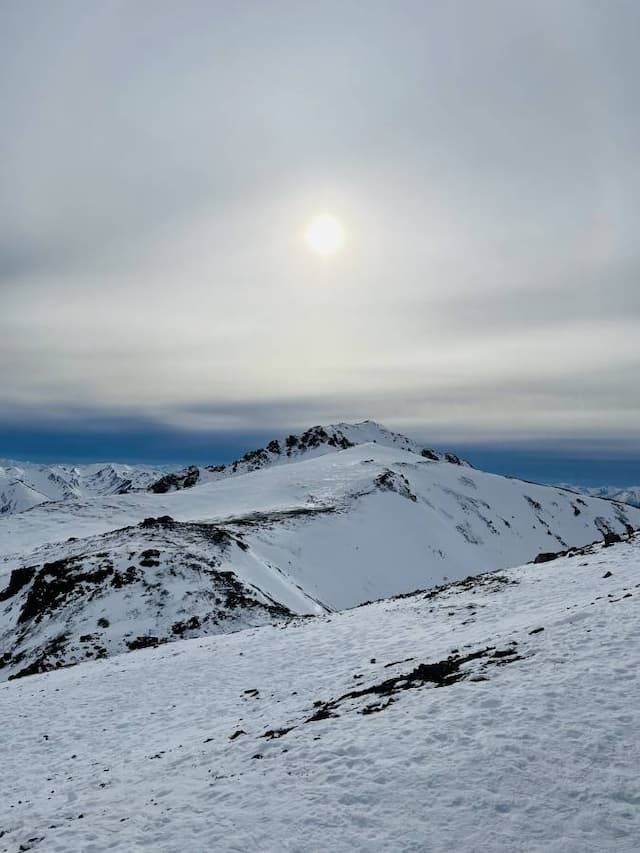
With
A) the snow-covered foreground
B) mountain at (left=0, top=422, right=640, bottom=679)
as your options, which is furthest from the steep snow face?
the snow-covered foreground

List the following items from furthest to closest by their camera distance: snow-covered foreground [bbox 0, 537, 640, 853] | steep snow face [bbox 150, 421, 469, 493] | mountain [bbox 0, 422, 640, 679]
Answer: steep snow face [bbox 150, 421, 469, 493], mountain [bbox 0, 422, 640, 679], snow-covered foreground [bbox 0, 537, 640, 853]

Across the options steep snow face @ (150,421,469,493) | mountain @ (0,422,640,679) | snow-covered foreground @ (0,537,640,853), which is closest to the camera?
snow-covered foreground @ (0,537,640,853)

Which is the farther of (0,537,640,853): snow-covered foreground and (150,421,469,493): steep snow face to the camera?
(150,421,469,493): steep snow face

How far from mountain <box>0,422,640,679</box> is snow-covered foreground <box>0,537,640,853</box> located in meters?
10.4

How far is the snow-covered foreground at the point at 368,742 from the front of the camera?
8633 millimetres

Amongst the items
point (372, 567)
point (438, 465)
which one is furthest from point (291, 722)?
point (438, 465)

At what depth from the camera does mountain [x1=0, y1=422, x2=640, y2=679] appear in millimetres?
31844

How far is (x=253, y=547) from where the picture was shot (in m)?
48.5

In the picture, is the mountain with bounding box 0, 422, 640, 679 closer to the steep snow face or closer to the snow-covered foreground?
the snow-covered foreground

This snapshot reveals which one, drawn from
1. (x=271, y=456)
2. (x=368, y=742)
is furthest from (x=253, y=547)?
(x=271, y=456)

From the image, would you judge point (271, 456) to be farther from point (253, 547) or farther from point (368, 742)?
point (368, 742)

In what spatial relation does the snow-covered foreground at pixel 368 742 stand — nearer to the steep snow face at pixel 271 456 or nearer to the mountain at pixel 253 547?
the mountain at pixel 253 547

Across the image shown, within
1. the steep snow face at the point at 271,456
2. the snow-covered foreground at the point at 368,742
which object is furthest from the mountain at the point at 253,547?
the steep snow face at the point at 271,456

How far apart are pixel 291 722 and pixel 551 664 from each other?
620 cm
